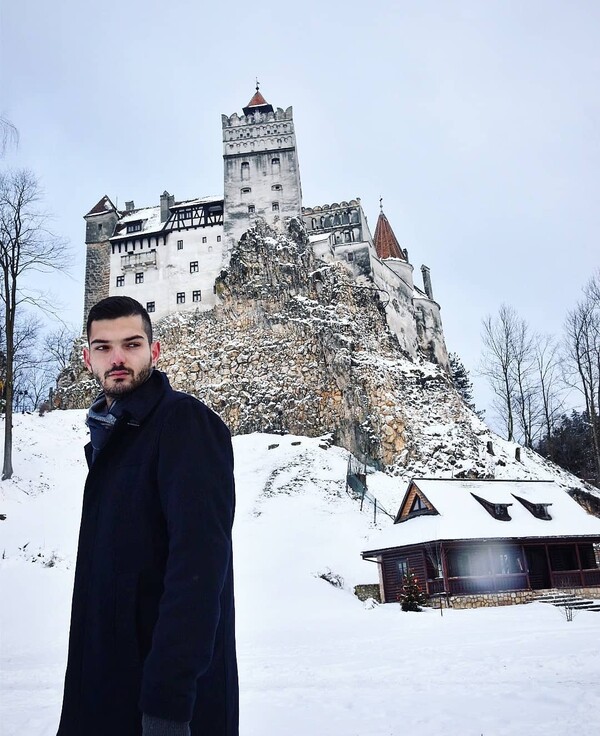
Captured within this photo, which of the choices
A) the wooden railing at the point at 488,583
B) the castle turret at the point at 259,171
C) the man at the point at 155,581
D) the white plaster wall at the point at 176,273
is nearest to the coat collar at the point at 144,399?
the man at the point at 155,581

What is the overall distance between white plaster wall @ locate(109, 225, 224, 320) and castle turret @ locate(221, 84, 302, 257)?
1.68 m

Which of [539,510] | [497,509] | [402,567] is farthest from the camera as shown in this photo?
[539,510]

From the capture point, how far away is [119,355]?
2934mm

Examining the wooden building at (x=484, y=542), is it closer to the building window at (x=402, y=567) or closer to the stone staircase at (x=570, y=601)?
the building window at (x=402, y=567)

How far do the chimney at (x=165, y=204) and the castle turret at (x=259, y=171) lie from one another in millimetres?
5371

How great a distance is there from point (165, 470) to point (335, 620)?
52.9 ft

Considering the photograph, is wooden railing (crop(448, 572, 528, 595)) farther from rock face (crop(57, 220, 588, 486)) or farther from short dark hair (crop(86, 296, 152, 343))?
short dark hair (crop(86, 296, 152, 343))

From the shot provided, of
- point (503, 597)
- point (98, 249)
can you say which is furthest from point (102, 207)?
point (503, 597)

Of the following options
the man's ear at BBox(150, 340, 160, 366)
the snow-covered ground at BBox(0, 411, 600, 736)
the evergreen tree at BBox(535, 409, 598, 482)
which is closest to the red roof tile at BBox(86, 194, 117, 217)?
the snow-covered ground at BBox(0, 411, 600, 736)

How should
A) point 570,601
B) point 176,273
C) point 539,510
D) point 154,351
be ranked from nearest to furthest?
point 154,351 → point 570,601 → point 539,510 → point 176,273

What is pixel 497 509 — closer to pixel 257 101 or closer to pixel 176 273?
pixel 176 273

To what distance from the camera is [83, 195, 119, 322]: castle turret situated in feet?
166

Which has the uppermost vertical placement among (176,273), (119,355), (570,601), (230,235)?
(230,235)

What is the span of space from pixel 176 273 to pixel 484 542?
3486cm
